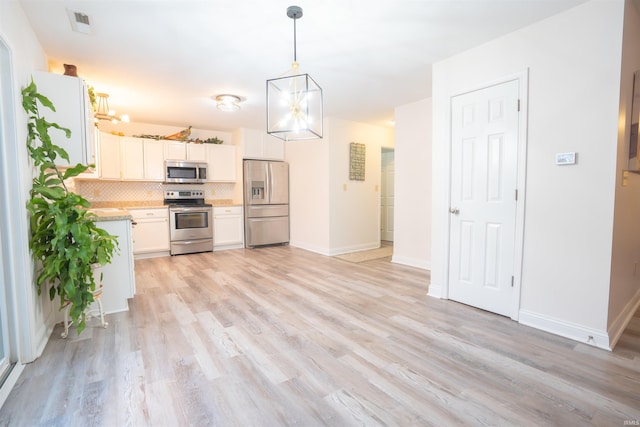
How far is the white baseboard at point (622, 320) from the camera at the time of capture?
2.15 meters

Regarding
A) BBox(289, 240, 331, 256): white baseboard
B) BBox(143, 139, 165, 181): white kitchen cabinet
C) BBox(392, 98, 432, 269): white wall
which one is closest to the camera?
BBox(392, 98, 432, 269): white wall

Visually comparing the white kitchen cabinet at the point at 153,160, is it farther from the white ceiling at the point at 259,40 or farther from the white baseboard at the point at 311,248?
the white baseboard at the point at 311,248

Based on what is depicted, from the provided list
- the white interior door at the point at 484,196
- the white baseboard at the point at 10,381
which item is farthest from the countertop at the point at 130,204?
Answer: the white interior door at the point at 484,196

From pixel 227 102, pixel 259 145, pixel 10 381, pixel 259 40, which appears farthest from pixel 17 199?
pixel 259 145

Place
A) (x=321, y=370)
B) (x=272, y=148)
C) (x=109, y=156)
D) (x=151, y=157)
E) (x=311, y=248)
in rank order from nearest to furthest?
(x=321, y=370) < (x=109, y=156) < (x=151, y=157) < (x=311, y=248) < (x=272, y=148)

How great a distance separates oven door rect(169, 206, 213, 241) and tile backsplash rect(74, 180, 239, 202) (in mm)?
704

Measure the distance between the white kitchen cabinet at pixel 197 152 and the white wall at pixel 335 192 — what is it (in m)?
1.66

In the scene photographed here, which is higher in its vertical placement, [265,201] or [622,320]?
[265,201]

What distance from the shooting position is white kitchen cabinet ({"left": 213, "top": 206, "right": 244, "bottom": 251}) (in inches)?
224

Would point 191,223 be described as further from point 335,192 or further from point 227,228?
point 335,192

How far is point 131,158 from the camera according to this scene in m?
5.02

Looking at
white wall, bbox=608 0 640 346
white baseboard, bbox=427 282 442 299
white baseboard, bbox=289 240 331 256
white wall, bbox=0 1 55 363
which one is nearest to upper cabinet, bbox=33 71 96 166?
white wall, bbox=0 1 55 363

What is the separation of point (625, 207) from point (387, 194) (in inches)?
183

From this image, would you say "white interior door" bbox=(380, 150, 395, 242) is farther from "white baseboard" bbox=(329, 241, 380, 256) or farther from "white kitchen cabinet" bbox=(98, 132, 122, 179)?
"white kitchen cabinet" bbox=(98, 132, 122, 179)
